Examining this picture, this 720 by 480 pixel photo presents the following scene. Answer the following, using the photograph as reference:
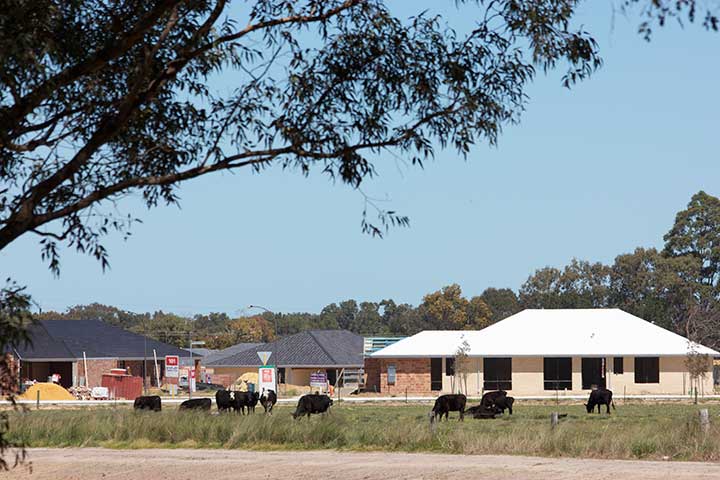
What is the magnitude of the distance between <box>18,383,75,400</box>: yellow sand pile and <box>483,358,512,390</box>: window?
74.8 ft

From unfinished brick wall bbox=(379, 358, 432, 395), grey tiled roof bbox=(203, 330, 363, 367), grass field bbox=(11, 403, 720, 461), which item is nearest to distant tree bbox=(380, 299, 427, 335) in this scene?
grey tiled roof bbox=(203, 330, 363, 367)

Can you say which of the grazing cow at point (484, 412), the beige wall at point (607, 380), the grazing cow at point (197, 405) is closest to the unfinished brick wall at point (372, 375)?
the beige wall at point (607, 380)

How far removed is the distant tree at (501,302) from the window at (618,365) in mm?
75911

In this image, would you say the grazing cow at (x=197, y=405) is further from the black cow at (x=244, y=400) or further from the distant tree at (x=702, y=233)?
the distant tree at (x=702, y=233)

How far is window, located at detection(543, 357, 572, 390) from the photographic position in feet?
238

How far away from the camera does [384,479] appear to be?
79.3 ft

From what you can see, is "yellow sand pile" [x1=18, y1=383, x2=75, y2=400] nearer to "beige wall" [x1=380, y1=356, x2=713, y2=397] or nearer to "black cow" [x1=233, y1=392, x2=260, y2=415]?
"beige wall" [x1=380, y1=356, x2=713, y2=397]

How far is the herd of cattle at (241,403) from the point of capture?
41594mm

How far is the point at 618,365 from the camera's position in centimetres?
7175

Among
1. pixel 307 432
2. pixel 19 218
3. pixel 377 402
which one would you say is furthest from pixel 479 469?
pixel 377 402

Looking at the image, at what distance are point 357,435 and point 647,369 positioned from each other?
4383cm

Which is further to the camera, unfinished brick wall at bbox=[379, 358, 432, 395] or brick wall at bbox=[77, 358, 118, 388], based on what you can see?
brick wall at bbox=[77, 358, 118, 388]

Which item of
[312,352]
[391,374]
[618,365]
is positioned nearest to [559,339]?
[618,365]

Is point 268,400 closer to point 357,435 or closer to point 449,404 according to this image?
point 449,404
